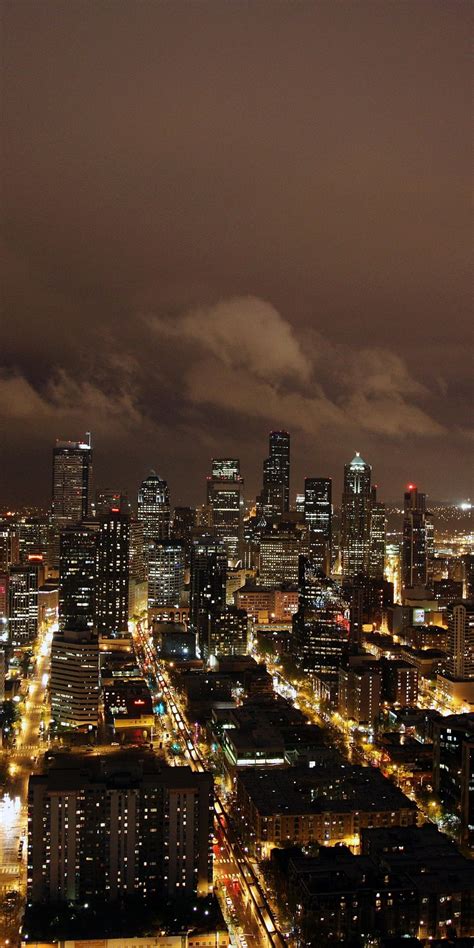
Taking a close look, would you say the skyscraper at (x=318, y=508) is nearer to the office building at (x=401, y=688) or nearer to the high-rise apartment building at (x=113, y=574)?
the high-rise apartment building at (x=113, y=574)

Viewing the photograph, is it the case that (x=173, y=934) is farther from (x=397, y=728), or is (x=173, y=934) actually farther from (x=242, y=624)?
(x=242, y=624)

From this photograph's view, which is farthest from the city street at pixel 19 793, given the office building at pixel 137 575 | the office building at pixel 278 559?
the office building at pixel 278 559

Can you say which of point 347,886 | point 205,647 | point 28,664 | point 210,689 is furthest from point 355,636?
point 347,886

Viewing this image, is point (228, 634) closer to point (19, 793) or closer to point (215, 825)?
point (19, 793)

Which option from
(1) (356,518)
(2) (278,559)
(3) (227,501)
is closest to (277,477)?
(3) (227,501)

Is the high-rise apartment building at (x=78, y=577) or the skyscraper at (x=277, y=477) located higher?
the skyscraper at (x=277, y=477)

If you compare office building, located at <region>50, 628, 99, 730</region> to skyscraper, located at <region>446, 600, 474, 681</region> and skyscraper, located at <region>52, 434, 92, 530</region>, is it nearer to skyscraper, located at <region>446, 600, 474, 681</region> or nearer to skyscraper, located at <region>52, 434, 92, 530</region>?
skyscraper, located at <region>446, 600, 474, 681</region>

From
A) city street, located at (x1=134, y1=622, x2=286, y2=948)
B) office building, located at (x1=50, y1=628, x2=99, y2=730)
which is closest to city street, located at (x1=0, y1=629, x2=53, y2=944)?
office building, located at (x1=50, y1=628, x2=99, y2=730)

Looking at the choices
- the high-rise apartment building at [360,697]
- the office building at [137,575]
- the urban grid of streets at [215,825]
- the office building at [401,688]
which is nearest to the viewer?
the urban grid of streets at [215,825]
